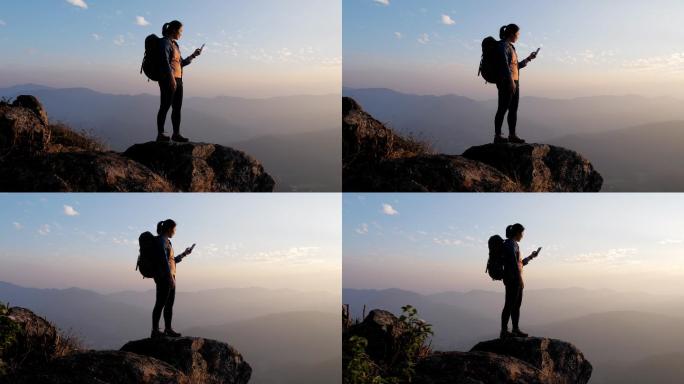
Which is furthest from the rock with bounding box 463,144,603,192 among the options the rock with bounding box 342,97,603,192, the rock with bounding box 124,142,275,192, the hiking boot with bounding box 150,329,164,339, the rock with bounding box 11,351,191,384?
the rock with bounding box 11,351,191,384

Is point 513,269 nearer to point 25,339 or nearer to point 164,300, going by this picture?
point 164,300

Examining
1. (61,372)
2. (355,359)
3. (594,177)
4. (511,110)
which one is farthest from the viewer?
(594,177)

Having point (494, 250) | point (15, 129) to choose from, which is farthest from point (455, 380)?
point (15, 129)

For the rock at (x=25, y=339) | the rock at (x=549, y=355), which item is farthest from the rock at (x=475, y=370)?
the rock at (x=25, y=339)

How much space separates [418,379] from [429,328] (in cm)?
99

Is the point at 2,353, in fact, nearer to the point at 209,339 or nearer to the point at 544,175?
the point at 209,339

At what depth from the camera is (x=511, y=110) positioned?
1880cm

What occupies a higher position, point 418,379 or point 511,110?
point 511,110

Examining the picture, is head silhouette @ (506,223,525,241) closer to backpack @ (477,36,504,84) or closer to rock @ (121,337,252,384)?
backpack @ (477,36,504,84)

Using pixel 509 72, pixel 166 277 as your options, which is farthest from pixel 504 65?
pixel 166 277

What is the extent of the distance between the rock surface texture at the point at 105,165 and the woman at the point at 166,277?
1.57 meters

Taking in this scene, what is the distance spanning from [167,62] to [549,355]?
815 cm

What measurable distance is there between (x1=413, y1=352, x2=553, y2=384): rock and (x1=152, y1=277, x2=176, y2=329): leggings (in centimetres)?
421

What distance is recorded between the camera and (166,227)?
57.8 feet
